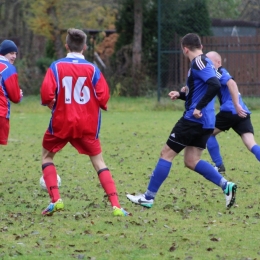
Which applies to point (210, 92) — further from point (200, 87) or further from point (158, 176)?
point (158, 176)

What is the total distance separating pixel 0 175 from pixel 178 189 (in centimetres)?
279

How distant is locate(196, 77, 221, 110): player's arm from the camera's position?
734 cm

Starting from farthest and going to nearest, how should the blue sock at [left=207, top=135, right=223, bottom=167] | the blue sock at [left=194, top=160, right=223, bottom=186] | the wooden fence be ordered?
the wooden fence → the blue sock at [left=207, top=135, right=223, bottom=167] → the blue sock at [left=194, top=160, right=223, bottom=186]

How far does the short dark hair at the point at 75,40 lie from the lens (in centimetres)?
715

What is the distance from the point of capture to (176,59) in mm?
21156

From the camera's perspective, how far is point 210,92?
7.33 m

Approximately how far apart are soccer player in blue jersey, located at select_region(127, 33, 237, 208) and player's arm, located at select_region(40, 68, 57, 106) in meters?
1.36

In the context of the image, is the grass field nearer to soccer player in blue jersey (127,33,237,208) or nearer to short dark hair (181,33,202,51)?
soccer player in blue jersey (127,33,237,208)

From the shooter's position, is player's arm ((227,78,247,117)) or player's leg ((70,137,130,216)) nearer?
player's leg ((70,137,130,216))

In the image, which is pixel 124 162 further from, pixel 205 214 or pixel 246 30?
pixel 246 30

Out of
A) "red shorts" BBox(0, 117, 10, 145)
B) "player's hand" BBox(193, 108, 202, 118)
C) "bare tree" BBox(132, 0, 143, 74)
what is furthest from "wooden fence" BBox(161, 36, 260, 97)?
"player's hand" BBox(193, 108, 202, 118)

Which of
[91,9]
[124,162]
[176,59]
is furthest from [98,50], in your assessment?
[124,162]

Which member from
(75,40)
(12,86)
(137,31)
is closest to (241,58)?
(137,31)

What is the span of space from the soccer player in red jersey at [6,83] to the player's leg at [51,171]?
0.80m
